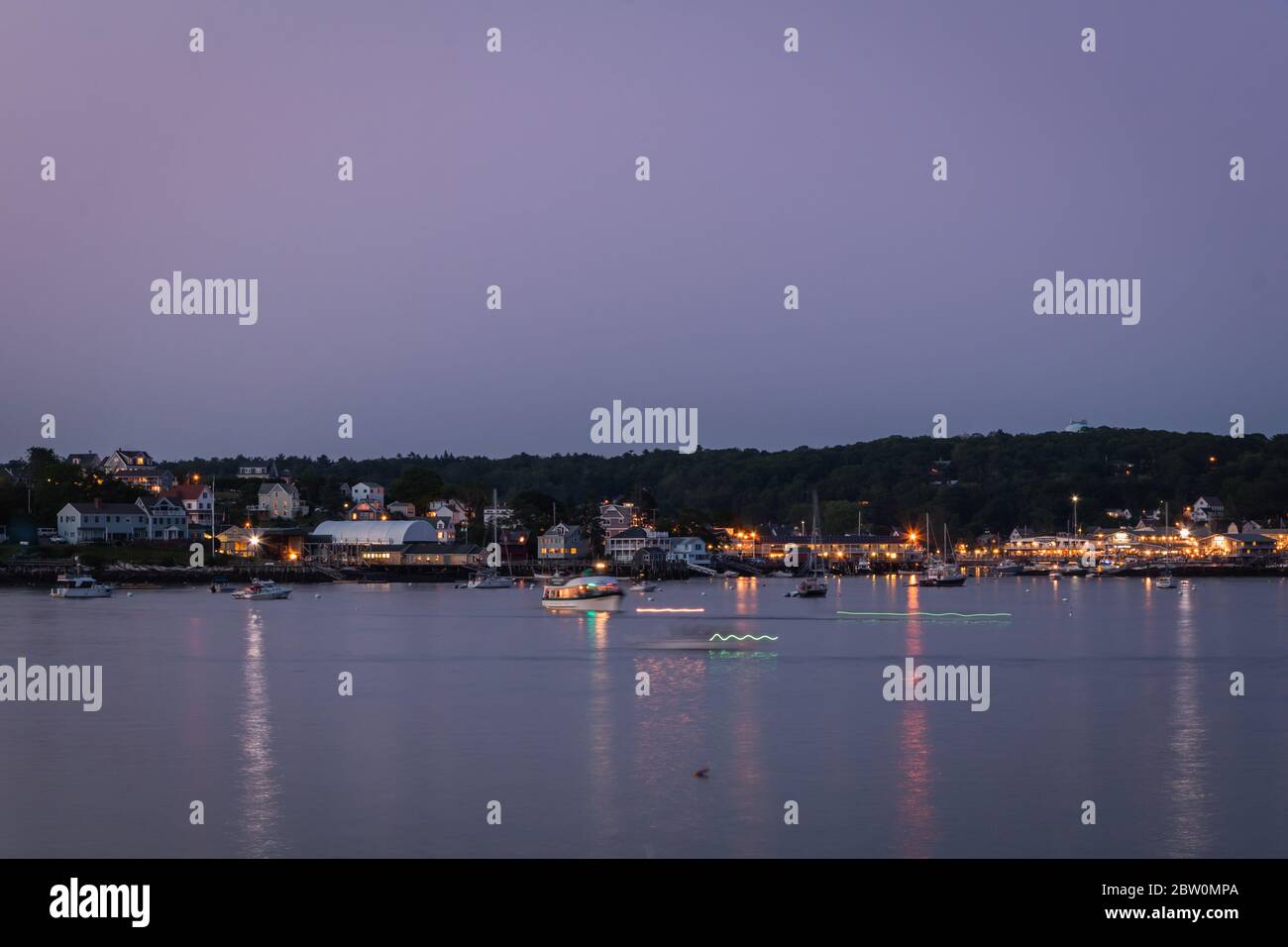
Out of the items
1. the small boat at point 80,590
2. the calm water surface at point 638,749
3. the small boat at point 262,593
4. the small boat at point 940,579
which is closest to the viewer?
the calm water surface at point 638,749

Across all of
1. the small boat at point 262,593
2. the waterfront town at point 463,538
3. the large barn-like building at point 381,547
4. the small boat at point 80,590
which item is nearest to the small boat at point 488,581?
the waterfront town at point 463,538

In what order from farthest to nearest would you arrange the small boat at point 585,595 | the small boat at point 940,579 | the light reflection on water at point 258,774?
the small boat at point 940,579 → the small boat at point 585,595 → the light reflection on water at point 258,774

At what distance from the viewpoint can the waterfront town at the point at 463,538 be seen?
118 m

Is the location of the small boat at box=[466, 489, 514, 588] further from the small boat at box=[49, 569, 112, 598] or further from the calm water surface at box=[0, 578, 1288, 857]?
the calm water surface at box=[0, 578, 1288, 857]

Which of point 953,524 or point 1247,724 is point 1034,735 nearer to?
point 1247,724

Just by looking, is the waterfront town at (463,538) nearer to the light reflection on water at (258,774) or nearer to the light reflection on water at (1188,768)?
the light reflection on water at (258,774)

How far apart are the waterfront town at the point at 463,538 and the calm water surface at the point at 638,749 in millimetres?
64333

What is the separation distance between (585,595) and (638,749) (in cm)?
5472

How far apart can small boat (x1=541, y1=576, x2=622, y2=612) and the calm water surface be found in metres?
22.5

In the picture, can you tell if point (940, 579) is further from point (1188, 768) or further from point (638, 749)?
point (638, 749)

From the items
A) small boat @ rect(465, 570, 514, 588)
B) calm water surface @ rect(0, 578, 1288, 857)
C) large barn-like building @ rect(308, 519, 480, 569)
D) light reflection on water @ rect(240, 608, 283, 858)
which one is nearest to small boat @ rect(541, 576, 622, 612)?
calm water surface @ rect(0, 578, 1288, 857)
